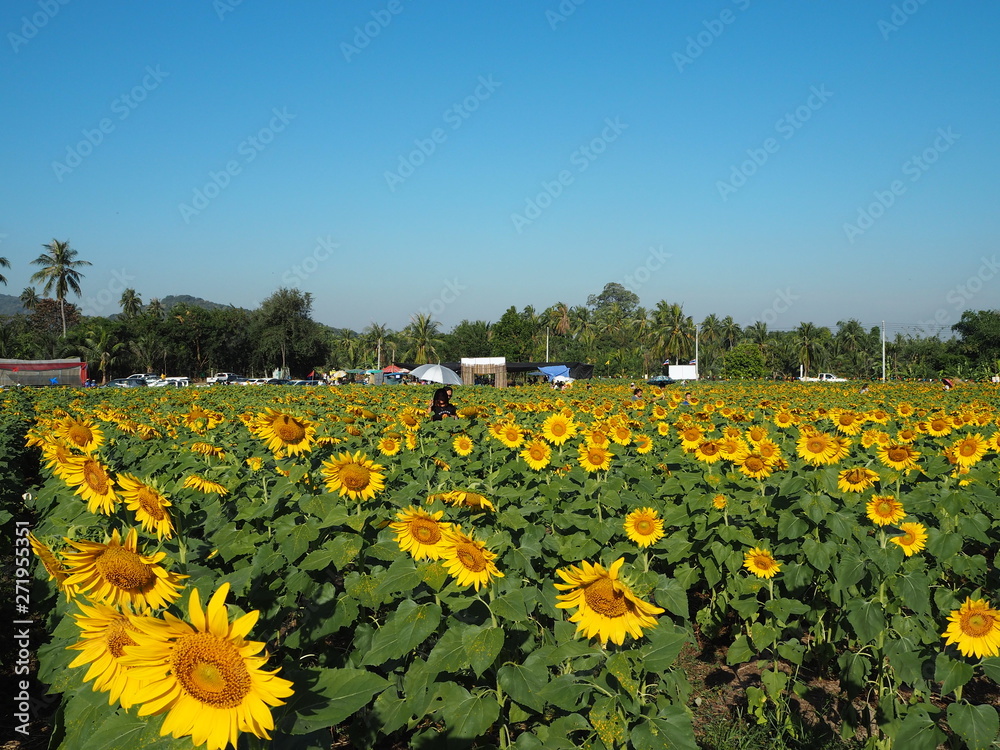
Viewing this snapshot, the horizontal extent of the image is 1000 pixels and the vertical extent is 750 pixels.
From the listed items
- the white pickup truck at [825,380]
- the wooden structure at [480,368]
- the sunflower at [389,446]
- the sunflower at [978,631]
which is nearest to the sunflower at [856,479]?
the sunflower at [978,631]

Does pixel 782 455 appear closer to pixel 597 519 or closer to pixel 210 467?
pixel 597 519

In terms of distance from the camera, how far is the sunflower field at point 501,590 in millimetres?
1672

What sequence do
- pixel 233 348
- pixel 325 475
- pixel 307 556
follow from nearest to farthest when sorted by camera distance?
pixel 307 556 < pixel 325 475 < pixel 233 348

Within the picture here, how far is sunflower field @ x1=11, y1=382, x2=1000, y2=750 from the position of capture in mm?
1672

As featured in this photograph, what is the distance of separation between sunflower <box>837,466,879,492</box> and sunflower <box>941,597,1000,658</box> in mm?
1536

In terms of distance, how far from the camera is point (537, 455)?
575 centimetres

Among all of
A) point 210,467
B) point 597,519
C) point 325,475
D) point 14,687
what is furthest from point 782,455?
point 14,687

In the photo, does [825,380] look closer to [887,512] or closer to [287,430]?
[887,512]

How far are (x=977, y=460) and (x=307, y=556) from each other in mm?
5411

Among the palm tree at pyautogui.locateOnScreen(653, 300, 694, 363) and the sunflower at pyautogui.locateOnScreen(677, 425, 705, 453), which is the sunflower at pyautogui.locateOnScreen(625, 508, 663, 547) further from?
the palm tree at pyautogui.locateOnScreen(653, 300, 694, 363)

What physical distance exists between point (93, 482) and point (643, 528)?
333 cm

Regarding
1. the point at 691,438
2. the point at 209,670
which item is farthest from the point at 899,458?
the point at 209,670

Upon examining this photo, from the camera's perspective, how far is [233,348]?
69.9m

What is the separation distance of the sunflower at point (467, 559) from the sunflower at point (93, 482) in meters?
1.39
